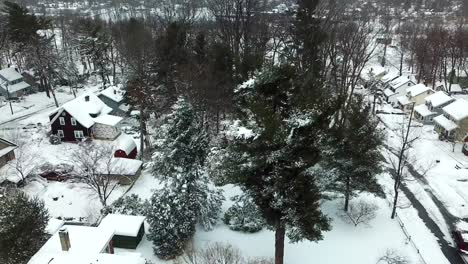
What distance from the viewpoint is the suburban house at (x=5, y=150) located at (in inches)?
1398

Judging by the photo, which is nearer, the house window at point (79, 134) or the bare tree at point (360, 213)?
the bare tree at point (360, 213)

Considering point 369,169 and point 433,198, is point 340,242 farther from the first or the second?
point 433,198

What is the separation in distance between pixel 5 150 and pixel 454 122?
48.3 meters

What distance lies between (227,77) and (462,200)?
77.8 feet

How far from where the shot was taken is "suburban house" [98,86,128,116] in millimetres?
50969

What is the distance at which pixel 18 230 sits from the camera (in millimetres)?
21406

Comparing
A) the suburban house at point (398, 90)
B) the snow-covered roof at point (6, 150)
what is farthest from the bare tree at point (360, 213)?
the suburban house at point (398, 90)

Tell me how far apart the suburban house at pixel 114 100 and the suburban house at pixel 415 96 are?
4101 centimetres

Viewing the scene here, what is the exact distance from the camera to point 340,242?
25.3 m

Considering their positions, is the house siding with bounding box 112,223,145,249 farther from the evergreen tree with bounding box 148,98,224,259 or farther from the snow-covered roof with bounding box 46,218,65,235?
the snow-covered roof with bounding box 46,218,65,235

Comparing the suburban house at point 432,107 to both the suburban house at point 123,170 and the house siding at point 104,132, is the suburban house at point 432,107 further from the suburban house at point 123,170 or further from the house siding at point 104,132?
the house siding at point 104,132

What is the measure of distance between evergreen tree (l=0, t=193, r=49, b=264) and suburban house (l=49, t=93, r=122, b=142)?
1982 centimetres

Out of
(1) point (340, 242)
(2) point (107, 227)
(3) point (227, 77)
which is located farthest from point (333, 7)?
(2) point (107, 227)

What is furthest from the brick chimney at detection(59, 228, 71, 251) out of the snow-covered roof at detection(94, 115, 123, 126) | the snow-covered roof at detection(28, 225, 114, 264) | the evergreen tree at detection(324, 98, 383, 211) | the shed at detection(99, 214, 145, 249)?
the snow-covered roof at detection(94, 115, 123, 126)
